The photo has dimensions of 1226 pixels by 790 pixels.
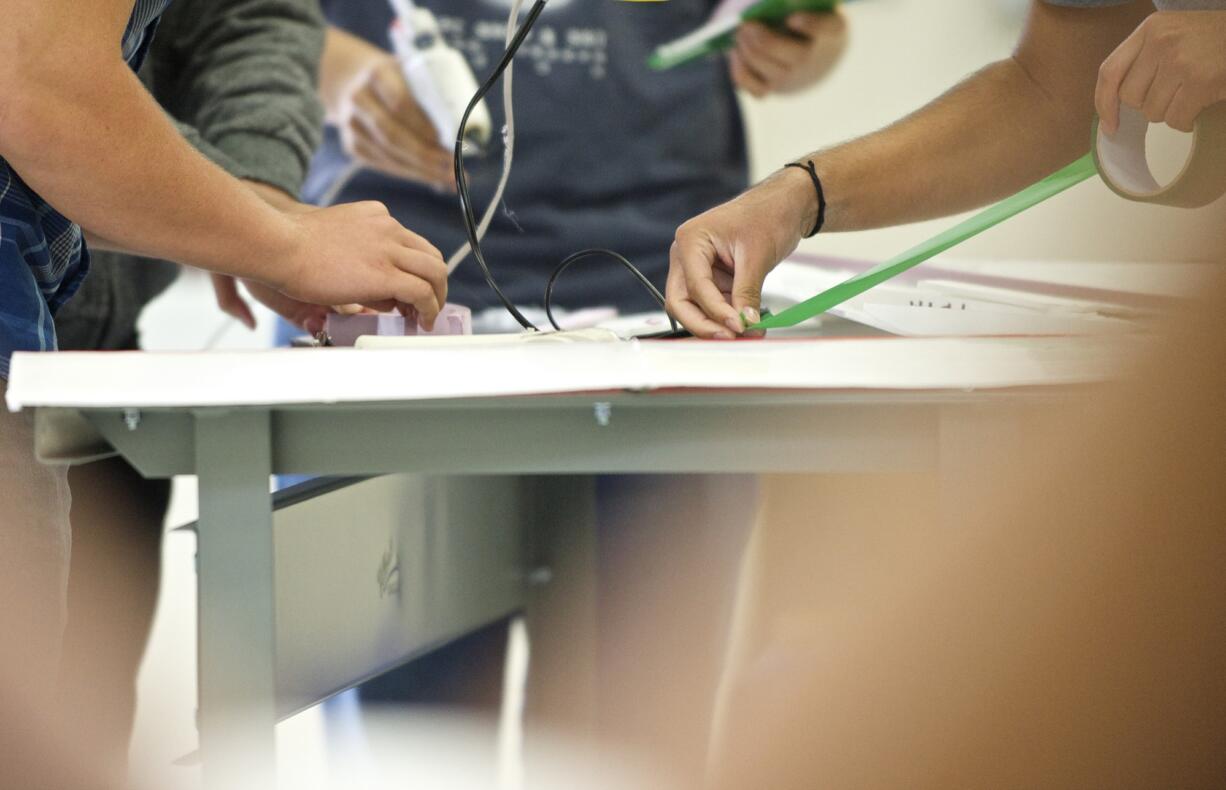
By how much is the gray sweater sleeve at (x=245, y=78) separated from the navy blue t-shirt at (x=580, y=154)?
0.39 meters

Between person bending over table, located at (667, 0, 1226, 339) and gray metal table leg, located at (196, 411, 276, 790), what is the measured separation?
0.96 ft

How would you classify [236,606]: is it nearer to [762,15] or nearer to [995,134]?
[995,134]

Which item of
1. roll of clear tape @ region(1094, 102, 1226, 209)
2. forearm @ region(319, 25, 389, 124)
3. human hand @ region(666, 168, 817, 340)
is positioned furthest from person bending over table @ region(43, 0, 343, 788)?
roll of clear tape @ region(1094, 102, 1226, 209)

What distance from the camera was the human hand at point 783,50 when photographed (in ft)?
4.70

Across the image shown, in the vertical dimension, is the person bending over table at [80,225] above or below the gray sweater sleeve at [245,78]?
below

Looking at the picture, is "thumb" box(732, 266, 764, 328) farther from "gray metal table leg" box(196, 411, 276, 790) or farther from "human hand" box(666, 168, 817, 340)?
"gray metal table leg" box(196, 411, 276, 790)

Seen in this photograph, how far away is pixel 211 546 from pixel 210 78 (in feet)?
2.49

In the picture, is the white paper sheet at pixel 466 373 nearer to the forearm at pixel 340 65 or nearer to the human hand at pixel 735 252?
the human hand at pixel 735 252

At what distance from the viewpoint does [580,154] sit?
165cm

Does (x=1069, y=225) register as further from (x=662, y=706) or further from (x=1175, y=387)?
(x=1175, y=387)

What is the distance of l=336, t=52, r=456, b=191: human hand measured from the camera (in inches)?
57.1

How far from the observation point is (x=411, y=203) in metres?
1.60

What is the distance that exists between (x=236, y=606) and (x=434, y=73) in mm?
922

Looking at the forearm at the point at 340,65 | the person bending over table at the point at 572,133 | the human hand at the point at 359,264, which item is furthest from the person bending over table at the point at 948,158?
the forearm at the point at 340,65
